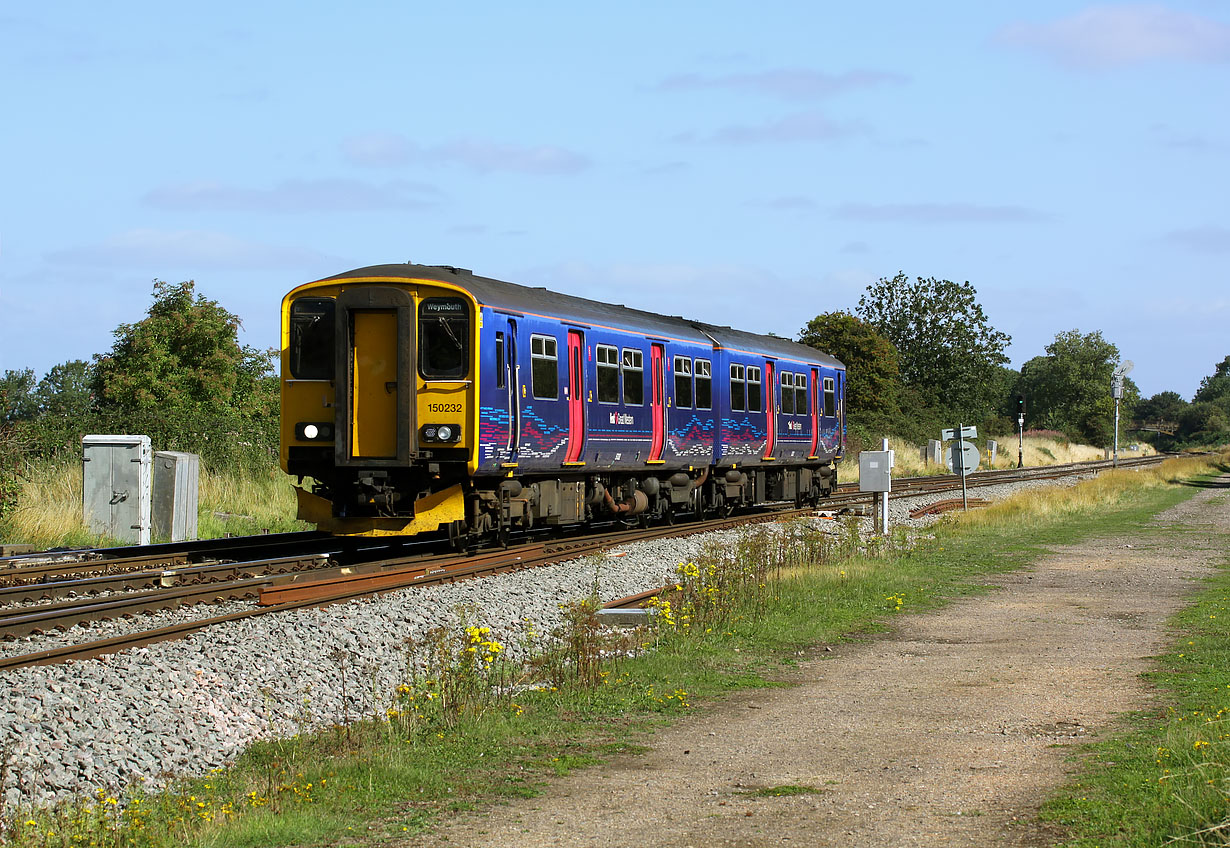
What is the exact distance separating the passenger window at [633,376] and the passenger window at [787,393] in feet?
22.9

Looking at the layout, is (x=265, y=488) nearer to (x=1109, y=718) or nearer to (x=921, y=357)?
(x=1109, y=718)

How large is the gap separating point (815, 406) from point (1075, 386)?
112 meters

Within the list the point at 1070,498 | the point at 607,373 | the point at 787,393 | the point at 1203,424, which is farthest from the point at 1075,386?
the point at 607,373

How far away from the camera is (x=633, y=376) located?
2142cm

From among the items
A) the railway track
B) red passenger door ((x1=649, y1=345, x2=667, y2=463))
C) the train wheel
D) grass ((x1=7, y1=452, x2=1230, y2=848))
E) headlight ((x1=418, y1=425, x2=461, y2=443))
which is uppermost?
red passenger door ((x1=649, y1=345, x2=667, y2=463))

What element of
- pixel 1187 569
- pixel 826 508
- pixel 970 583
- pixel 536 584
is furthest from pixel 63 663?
pixel 826 508

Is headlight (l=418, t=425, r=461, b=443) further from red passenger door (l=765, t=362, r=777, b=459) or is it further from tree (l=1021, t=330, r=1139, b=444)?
tree (l=1021, t=330, r=1139, b=444)

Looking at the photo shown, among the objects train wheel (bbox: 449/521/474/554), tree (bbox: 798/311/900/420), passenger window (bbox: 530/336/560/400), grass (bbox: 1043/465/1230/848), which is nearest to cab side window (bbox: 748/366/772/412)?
passenger window (bbox: 530/336/560/400)

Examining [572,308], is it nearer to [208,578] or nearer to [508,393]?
[508,393]

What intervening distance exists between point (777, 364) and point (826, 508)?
13.6 ft

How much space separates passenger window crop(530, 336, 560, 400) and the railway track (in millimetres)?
2132

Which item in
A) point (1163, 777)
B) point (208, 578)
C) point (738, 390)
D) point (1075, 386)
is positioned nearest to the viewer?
point (1163, 777)

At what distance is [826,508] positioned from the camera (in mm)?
30234

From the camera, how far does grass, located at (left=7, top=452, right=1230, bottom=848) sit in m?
6.38
